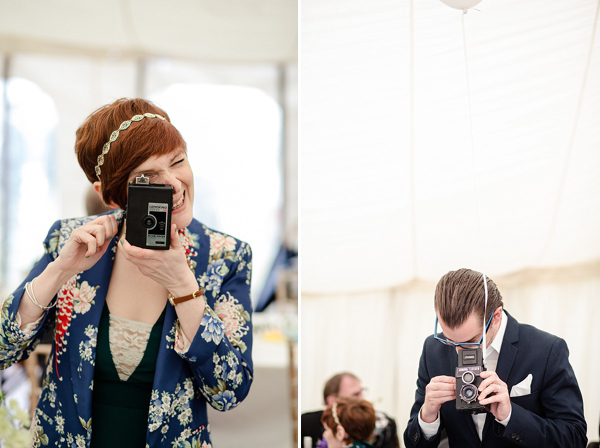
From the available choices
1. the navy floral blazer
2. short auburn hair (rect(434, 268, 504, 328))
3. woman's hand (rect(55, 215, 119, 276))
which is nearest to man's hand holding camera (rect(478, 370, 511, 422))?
short auburn hair (rect(434, 268, 504, 328))

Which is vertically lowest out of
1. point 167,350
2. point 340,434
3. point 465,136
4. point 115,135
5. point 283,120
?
point 340,434

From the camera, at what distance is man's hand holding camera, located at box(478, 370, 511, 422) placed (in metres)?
1.61

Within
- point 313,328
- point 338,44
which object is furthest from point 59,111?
point 313,328

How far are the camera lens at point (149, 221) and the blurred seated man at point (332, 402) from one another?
0.77 metres

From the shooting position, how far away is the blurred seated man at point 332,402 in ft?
5.86

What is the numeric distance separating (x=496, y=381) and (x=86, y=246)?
108cm

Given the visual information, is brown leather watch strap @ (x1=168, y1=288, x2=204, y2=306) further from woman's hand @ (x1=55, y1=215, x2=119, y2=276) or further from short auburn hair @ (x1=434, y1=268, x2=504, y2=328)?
short auburn hair @ (x1=434, y1=268, x2=504, y2=328)

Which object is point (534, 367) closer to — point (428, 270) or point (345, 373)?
point (428, 270)

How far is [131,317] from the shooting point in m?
1.40

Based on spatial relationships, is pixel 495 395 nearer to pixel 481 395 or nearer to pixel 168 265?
pixel 481 395

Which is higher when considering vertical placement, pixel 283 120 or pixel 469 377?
pixel 283 120

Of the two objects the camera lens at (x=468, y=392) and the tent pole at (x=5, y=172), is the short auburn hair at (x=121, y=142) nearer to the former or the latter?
the tent pole at (x=5, y=172)

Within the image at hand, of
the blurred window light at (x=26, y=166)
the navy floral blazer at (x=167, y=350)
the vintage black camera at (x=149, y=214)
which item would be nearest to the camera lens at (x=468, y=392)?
the navy floral blazer at (x=167, y=350)

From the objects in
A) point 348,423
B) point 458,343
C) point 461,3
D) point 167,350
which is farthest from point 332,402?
point 461,3
